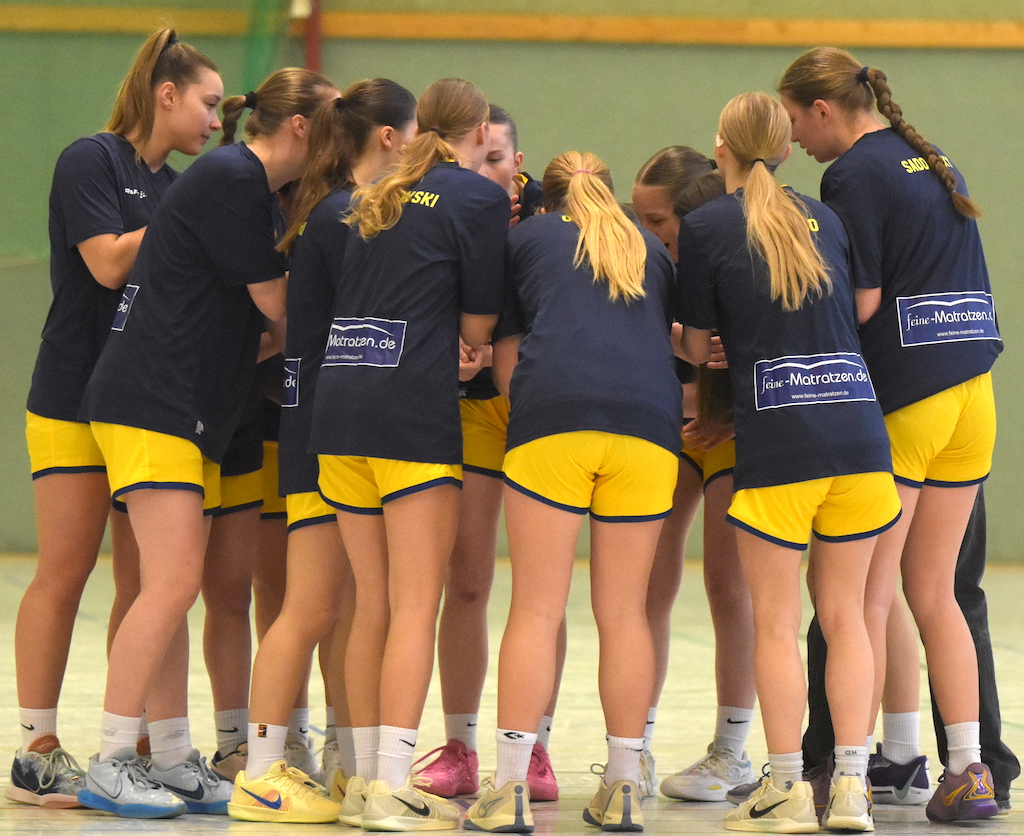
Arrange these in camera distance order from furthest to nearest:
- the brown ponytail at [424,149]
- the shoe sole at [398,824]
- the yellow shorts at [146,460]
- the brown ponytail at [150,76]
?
the brown ponytail at [150,76] < the yellow shorts at [146,460] < the brown ponytail at [424,149] < the shoe sole at [398,824]

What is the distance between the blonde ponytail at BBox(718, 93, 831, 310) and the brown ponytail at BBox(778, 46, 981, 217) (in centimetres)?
20

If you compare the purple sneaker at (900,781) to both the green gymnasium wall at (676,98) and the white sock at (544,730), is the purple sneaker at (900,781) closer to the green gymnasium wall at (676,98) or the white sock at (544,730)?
the white sock at (544,730)

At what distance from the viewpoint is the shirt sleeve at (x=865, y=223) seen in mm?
2756

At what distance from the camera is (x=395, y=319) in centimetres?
263

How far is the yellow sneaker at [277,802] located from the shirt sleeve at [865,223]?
5.27 ft

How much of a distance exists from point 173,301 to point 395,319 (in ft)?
1.75

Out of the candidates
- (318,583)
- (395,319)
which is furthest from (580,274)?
(318,583)

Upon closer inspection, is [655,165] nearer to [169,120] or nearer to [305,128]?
[305,128]

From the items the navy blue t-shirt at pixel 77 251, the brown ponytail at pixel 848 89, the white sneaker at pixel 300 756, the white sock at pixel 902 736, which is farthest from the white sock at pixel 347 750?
the brown ponytail at pixel 848 89

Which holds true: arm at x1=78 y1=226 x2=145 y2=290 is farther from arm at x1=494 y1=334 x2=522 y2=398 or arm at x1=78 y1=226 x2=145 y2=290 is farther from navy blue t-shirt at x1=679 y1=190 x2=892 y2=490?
navy blue t-shirt at x1=679 y1=190 x2=892 y2=490

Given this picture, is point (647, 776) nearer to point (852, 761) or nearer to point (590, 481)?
point (852, 761)

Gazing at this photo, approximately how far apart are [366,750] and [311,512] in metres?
0.52

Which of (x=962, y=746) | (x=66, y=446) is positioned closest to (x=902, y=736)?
(x=962, y=746)

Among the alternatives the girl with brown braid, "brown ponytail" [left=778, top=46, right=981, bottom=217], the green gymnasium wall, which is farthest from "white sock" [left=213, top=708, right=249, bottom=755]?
the green gymnasium wall
